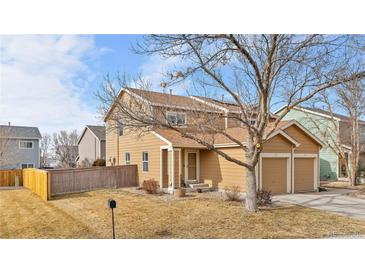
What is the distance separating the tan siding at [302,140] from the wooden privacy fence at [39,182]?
1124 cm

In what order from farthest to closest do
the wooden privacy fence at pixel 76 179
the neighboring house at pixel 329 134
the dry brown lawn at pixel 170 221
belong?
the neighboring house at pixel 329 134
the wooden privacy fence at pixel 76 179
the dry brown lawn at pixel 170 221

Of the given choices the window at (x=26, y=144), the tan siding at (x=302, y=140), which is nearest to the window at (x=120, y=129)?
Answer: the tan siding at (x=302, y=140)

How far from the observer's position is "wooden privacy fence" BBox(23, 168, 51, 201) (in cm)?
1221

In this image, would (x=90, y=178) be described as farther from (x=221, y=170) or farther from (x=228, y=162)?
(x=228, y=162)

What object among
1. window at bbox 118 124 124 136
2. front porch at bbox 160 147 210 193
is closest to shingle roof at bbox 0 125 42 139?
window at bbox 118 124 124 136

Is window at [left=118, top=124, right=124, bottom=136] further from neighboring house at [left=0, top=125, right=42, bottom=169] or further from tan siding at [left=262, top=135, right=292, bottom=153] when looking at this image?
neighboring house at [left=0, top=125, right=42, bottom=169]

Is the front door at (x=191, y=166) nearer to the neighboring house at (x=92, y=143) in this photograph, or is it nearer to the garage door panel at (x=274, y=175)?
the garage door panel at (x=274, y=175)

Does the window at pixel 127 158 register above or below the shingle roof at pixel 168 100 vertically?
below

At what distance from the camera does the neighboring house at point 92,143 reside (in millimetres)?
26328

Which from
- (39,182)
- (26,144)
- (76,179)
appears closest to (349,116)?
(76,179)

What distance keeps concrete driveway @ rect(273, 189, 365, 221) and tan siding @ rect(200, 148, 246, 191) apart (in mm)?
1752

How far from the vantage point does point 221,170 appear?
43.6 feet
